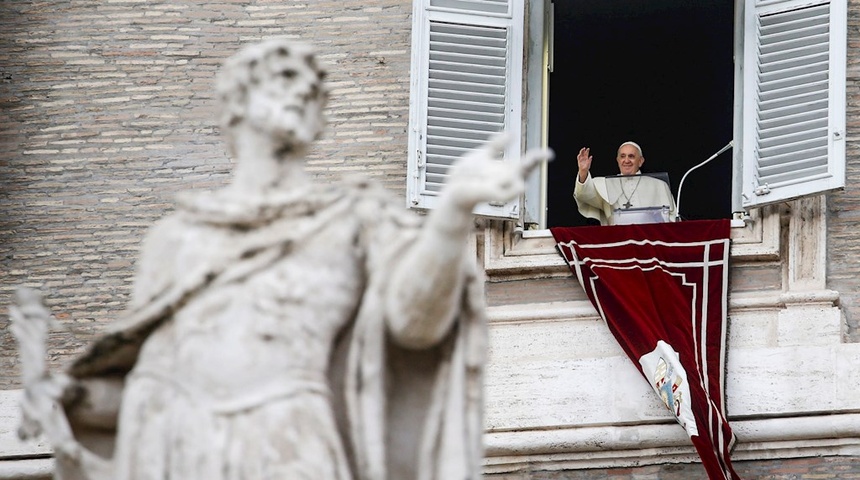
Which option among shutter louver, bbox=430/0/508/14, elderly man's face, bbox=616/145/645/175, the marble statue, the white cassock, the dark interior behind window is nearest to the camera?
the marble statue

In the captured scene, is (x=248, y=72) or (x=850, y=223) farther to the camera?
(x=850, y=223)

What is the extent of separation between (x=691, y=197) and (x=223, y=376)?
13.1 metres

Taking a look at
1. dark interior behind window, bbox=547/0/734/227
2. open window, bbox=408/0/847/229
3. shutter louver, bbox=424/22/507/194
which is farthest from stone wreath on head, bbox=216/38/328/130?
dark interior behind window, bbox=547/0/734/227

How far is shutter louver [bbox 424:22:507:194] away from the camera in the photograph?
17719mm

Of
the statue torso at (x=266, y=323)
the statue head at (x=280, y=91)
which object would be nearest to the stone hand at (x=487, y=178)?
the statue torso at (x=266, y=323)

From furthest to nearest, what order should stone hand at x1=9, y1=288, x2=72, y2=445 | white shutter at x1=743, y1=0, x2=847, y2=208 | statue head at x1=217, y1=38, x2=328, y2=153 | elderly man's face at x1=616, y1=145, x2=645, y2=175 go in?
elderly man's face at x1=616, y1=145, x2=645, y2=175, white shutter at x1=743, y1=0, x2=847, y2=208, statue head at x1=217, y1=38, x2=328, y2=153, stone hand at x1=9, y1=288, x2=72, y2=445

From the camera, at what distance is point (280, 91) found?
29.1 feet

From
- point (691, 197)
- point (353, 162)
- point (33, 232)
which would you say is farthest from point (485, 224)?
point (691, 197)

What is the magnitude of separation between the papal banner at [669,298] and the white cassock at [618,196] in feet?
2.56

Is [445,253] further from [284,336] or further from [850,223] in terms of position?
[850,223]

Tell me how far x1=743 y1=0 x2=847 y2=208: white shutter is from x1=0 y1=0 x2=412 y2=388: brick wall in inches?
73.4

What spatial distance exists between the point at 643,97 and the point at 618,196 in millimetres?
3338

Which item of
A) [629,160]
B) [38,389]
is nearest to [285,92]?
[38,389]

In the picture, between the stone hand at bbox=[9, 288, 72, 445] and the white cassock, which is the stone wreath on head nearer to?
the stone hand at bbox=[9, 288, 72, 445]
